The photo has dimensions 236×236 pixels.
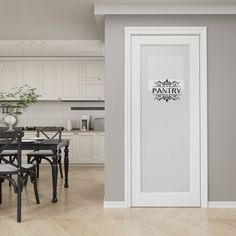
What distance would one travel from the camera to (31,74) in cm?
831

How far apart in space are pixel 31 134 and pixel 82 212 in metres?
4.03

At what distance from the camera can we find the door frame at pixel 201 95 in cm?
444

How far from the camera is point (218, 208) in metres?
4.45

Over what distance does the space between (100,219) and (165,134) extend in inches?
49.0

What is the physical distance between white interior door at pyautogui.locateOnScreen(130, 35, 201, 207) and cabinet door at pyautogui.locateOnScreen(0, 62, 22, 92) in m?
4.49

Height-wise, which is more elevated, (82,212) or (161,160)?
(161,160)

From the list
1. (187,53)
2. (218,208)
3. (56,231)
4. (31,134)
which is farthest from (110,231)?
(31,134)

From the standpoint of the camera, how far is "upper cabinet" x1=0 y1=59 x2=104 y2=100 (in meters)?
8.31

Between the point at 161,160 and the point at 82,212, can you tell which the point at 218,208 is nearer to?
the point at 161,160

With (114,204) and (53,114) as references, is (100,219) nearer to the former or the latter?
(114,204)

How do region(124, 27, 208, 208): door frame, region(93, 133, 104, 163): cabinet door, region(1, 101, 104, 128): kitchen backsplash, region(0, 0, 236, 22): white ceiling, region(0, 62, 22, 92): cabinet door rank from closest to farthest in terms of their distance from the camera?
1. region(0, 0, 236, 22): white ceiling
2. region(124, 27, 208, 208): door frame
3. region(93, 133, 104, 163): cabinet door
4. region(0, 62, 22, 92): cabinet door
5. region(1, 101, 104, 128): kitchen backsplash

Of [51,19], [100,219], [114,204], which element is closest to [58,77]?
[51,19]

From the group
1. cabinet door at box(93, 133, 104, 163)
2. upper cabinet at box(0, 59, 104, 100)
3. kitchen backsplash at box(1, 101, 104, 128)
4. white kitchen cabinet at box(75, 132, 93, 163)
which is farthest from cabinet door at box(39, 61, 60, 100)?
cabinet door at box(93, 133, 104, 163)

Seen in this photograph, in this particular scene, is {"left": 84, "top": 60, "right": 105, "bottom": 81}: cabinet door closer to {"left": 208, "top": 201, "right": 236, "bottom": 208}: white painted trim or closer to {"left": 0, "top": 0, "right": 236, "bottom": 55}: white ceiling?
{"left": 0, "top": 0, "right": 236, "bottom": 55}: white ceiling
